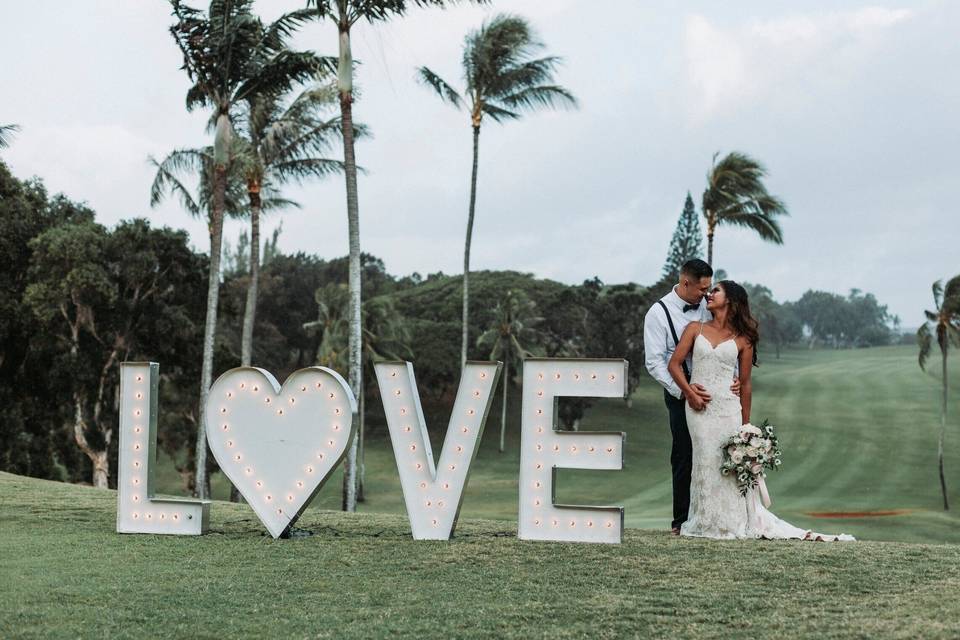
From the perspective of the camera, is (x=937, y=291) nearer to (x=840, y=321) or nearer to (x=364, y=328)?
(x=364, y=328)

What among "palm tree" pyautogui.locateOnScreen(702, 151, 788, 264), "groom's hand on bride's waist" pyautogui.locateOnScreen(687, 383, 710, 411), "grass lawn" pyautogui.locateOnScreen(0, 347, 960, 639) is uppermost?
"palm tree" pyautogui.locateOnScreen(702, 151, 788, 264)

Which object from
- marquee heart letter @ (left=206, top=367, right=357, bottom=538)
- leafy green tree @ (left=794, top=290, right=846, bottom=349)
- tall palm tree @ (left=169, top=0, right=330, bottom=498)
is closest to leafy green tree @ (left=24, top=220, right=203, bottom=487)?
tall palm tree @ (left=169, top=0, right=330, bottom=498)

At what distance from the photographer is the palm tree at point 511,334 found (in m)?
56.7

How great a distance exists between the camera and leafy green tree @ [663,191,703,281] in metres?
90.2

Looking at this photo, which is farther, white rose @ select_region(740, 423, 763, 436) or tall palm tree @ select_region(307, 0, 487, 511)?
tall palm tree @ select_region(307, 0, 487, 511)

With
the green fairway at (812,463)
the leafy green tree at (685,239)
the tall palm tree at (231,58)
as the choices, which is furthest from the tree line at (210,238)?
the leafy green tree at (685,239)

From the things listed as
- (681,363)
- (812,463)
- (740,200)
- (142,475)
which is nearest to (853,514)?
(740,200)

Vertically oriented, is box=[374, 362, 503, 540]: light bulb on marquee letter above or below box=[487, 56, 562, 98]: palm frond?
below

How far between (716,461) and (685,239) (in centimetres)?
8388

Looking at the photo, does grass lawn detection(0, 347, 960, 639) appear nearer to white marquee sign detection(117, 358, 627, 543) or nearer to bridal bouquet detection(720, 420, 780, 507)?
white marquee sign detection(117, 358, 627, 543)

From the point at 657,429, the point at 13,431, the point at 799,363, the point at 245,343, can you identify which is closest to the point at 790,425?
the point at 657,429

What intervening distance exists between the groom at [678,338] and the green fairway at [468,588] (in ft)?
2.14

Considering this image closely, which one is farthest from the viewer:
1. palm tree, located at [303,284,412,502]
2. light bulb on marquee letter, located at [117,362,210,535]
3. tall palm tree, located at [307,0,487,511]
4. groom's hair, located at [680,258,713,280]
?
palm tree, located at [303,284,412,502]

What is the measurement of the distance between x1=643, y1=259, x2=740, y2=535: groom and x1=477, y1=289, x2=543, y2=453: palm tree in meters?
45.7
